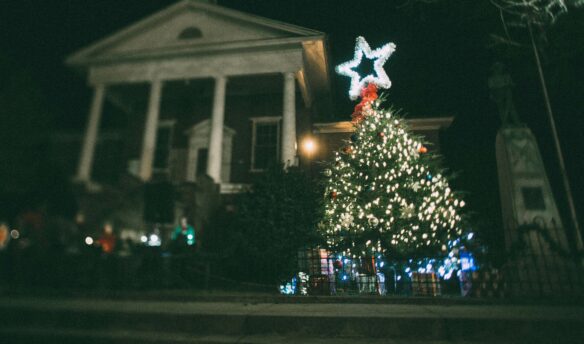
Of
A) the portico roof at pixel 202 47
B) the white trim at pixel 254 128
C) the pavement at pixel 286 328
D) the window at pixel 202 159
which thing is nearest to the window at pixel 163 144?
the window at pixel 202 159

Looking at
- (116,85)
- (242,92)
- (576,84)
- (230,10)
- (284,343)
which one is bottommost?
(284,343)

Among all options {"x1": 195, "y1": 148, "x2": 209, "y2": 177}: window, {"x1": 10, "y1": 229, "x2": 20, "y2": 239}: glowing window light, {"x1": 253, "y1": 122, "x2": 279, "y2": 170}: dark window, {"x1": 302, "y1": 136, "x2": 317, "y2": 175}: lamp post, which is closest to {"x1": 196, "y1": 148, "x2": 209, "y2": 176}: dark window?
{"x1": 195, "y1": 148, "x2": 209, "y2": 177}: window

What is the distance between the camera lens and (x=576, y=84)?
39.2ft

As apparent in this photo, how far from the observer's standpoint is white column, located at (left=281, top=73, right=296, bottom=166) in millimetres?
13547

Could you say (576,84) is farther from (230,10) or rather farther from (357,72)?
(230,10)

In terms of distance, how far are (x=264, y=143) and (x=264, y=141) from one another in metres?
0.13

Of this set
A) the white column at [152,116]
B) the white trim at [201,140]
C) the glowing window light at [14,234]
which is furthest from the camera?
the white trim at [201,140]

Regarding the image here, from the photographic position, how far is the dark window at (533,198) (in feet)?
26.5

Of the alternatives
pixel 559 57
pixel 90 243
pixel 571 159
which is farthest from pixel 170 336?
pixel 571 159

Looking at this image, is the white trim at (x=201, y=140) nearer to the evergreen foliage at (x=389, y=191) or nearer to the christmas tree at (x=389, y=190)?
the christmas tree at (x=389, y=190)

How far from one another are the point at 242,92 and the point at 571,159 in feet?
51.3

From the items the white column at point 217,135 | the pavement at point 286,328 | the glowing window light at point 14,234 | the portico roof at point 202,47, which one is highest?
the portico roof at point 202,47

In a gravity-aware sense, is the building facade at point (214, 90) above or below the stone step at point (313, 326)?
above

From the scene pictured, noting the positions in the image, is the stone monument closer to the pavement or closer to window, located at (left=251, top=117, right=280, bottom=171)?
the pavement
